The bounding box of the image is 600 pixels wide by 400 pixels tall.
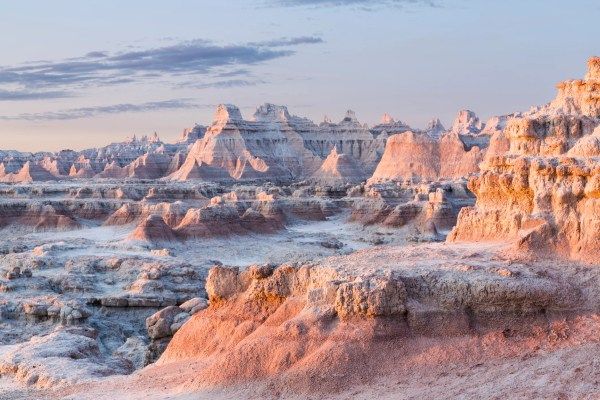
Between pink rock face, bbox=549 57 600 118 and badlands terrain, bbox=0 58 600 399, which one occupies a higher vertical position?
pink rock face, bbox=549 57 600 118

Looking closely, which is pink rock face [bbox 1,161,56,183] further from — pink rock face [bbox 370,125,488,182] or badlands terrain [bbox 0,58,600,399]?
badlands terrain [bbox 0,58,600,399]

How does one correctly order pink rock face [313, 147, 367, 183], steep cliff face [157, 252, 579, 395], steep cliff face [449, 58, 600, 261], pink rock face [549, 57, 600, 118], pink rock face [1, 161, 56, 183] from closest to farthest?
steep cliff face [157, 252, 579, 395]
steep cliff face [449, 58, 600, 261]
pink rock face [549, 57, 600, 118]
pink rock face [313, 147, 367, 183]
pink rock face [1, 161, 56, 183]

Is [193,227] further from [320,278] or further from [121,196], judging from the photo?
[320,278]

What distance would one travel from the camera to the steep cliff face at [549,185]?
47.9ft

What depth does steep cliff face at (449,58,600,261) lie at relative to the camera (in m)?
14.6

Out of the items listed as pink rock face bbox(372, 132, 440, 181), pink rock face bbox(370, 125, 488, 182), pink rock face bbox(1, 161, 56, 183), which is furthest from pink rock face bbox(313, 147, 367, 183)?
pink rock face bbox(1, 161, 56, 183)

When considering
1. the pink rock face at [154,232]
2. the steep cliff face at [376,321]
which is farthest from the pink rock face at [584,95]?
the pink rock face at [154,232]

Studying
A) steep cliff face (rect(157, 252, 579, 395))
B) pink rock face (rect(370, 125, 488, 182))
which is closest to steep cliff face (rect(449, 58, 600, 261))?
steep cliff face (rect(157, 252, 579, 395))

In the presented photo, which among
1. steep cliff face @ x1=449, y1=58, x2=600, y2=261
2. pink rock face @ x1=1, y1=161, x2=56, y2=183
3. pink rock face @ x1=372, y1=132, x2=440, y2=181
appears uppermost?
steep cliff face @ x1=449, y1=58, x2=600, y2=261

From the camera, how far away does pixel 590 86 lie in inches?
742

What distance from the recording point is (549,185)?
1528cm

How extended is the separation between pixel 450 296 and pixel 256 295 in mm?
3930

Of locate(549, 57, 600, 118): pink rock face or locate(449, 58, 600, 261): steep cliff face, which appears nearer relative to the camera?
locate(449, 58, 600, 261): steep cliff face

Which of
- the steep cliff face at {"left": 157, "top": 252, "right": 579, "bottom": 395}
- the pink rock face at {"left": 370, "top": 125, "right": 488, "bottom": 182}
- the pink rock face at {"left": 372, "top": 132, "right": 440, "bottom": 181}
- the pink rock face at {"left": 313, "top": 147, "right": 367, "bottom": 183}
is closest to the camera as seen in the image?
the steep cliff face at {"left": 157, "top": 252, "right": 579, "bottom": 395}
